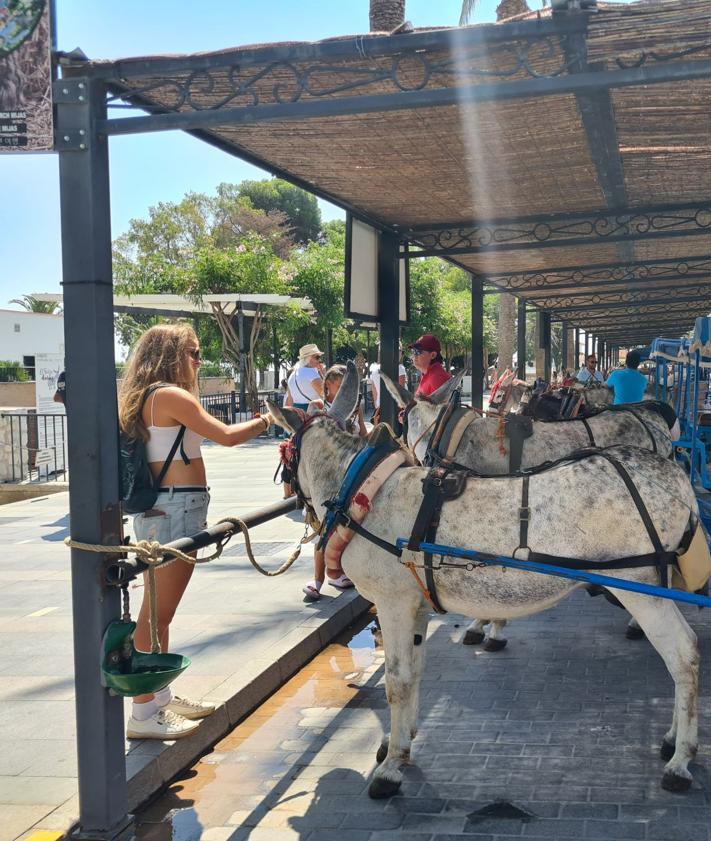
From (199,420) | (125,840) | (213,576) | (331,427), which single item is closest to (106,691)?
(125,840)

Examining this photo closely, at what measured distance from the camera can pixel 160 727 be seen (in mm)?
4844

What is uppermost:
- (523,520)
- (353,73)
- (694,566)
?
(353,73)

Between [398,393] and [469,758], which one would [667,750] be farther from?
[398,393]

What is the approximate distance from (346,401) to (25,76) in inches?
86.3

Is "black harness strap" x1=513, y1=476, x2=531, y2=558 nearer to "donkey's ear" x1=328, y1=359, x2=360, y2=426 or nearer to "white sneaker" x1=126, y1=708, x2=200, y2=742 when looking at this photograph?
"donkey's ear" x1=328, y1=359, x2=360, y2=426

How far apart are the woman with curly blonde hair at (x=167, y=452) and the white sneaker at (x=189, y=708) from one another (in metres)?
0.01

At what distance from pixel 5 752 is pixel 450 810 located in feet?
7.43

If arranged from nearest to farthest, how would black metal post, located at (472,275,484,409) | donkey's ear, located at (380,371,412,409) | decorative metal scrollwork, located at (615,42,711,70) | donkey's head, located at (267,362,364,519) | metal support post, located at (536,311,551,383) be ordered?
decorative metal scrollwork, located at (615,42,711,70)
donkey's head, located at (267,362,364,519)
donkey's ear, located at (380,371,412,409)
black metal post, located at (472,275,484,409)
metal support post, located at (536,311,551,383)

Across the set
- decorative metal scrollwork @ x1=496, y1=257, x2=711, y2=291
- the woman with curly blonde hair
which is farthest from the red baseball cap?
decorative metal scrollwork @ x1=496, y1=257, x2=711, y2=291

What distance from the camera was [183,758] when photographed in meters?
4.83

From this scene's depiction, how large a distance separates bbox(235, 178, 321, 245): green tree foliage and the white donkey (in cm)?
6938

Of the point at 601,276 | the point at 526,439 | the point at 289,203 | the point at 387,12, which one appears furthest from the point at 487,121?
the point at 289,203

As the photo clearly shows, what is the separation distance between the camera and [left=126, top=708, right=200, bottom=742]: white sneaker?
15.8 feet

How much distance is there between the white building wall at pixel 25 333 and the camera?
47219 millimetres
